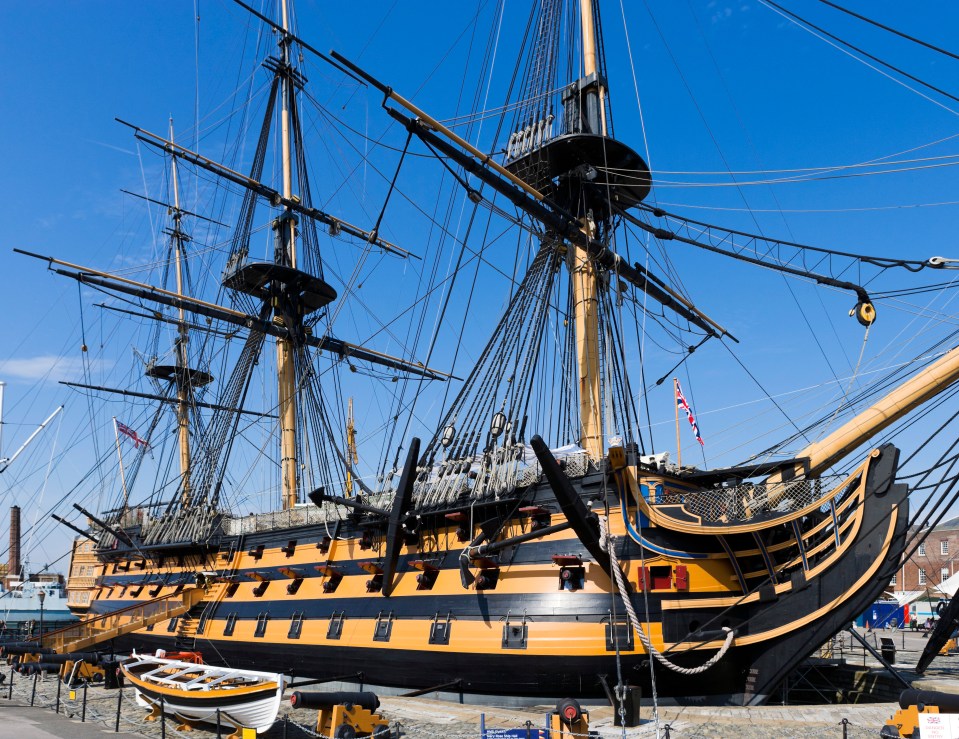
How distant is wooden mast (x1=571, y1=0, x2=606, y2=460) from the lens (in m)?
19.5

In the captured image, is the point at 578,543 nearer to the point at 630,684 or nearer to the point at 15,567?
the point at 630,684

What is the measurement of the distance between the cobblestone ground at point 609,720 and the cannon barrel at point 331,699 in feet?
1.55

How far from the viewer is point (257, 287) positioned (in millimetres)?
35219

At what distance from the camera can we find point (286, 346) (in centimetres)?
3512

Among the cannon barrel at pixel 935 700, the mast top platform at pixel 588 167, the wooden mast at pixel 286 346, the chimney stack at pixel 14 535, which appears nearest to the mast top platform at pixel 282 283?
the wooden mast at pixel 286 346

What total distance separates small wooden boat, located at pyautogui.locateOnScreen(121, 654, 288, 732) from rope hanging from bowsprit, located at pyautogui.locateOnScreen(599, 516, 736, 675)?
6226mm

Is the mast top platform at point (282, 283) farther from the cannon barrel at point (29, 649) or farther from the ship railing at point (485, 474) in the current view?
the ship railing at point (485, 474)

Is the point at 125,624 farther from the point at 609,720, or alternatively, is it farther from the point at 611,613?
the point at 609,720

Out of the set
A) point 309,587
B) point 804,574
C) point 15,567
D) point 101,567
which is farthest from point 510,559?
point 15,567

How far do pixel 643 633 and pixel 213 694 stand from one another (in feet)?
25.7

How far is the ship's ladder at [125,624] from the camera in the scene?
85.1 feet

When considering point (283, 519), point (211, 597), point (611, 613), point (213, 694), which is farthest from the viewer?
point (211, 597)

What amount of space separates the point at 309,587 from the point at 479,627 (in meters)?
7.39

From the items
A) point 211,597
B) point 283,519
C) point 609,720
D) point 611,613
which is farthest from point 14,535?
point 609,720
